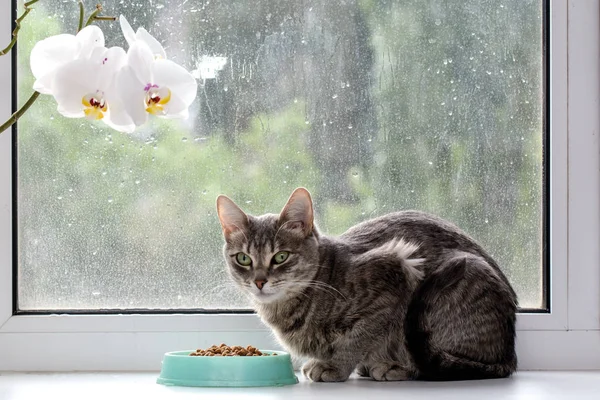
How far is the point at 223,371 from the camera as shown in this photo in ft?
5.03

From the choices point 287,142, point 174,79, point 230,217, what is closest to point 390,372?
point 230,217

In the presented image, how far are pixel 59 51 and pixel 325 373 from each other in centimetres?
84

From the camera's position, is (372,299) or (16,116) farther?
(372,299)

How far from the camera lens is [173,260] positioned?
1901mm

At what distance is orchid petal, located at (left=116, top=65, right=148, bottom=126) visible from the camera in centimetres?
104

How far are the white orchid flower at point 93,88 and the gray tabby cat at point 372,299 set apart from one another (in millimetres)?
669

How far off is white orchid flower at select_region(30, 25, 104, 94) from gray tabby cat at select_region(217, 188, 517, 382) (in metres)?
0.67

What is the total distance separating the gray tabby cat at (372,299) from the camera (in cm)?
164

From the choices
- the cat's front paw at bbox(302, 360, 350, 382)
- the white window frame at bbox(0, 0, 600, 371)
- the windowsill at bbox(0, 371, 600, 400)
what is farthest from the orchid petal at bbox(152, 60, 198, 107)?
the white window frame at bbox(0, 0, 600, 371)

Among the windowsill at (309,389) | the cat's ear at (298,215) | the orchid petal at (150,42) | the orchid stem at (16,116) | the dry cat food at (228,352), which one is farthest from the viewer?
the cat's ear at (298,215)

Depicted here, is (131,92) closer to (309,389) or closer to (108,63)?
(108,63)

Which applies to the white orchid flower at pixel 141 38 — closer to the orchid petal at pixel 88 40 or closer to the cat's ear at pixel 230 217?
the orchid petal at pixel 88 40

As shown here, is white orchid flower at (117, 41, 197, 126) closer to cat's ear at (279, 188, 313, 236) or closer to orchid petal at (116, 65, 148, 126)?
orchid petal at (116, 65, 148, 126)

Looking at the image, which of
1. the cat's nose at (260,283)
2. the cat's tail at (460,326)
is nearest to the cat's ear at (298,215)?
the cat's nose at (260,283)
